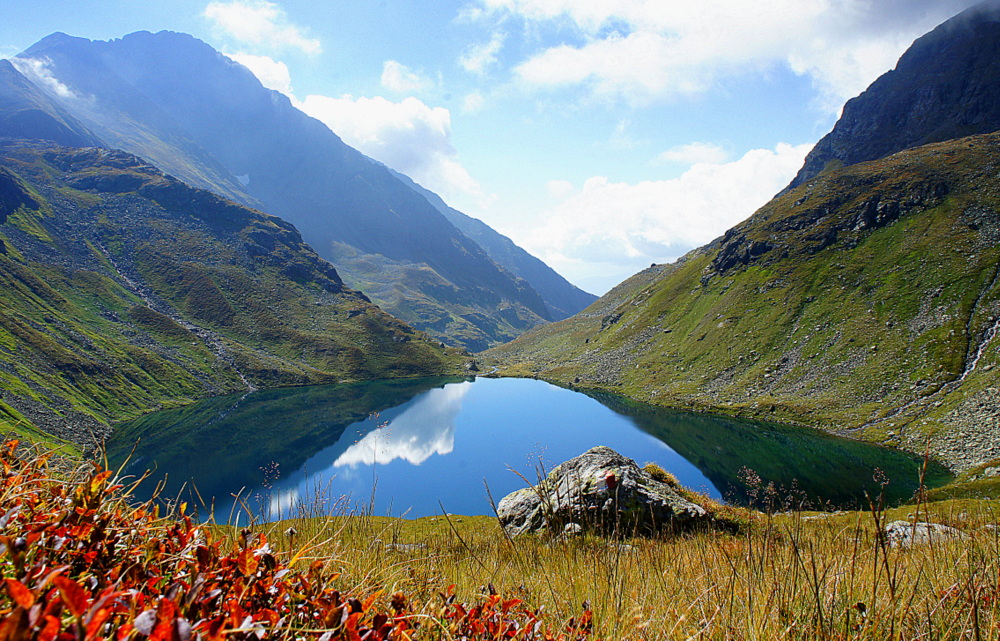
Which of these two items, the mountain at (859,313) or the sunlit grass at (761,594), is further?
the mountain at (859,313)

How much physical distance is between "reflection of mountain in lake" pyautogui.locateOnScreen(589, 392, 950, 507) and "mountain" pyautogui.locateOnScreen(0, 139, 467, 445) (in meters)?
96.0

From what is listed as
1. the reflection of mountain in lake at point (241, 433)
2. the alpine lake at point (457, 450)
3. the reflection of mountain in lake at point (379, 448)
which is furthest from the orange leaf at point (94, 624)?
the reflection of mountain in lake at point (241, 433)

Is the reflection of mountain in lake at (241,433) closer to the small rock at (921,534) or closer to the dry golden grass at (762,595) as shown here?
the dry golden grass at (762,595)

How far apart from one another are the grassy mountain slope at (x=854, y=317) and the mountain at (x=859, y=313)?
300mm

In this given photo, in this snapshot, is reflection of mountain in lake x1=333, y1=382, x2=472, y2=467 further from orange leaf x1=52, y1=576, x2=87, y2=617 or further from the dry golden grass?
orange leaf x1=52, y1=576, x2=87, y2=617

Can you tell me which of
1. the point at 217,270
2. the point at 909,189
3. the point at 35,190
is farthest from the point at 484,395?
the point at 35,190

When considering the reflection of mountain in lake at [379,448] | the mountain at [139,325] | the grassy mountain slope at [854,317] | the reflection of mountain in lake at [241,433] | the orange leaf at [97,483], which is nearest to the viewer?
the orange leaf at [97,483]

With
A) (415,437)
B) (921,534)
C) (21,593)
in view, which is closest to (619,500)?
(921,534)

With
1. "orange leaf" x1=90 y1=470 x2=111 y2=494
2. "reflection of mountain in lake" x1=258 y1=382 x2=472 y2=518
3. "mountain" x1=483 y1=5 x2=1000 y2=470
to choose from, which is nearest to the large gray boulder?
"orange leaf" x1=90 y1=470 x2=111 y2=494

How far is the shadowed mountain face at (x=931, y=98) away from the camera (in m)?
145

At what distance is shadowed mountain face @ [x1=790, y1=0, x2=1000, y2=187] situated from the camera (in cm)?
14512

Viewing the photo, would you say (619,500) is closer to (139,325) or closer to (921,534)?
(921,534)

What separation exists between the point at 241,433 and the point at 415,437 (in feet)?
110

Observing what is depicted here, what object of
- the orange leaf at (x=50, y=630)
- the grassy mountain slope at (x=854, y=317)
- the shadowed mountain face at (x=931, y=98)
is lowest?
the orange leaf at (x=50, y=630)
